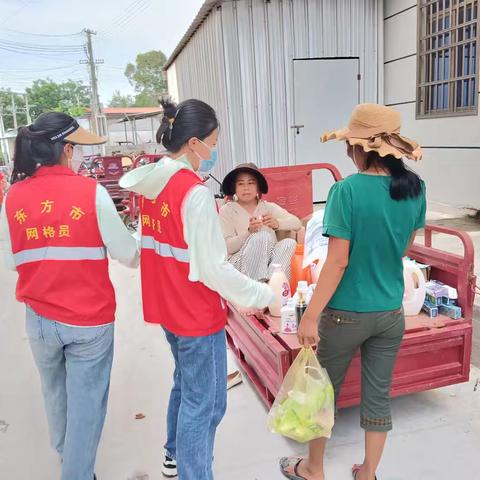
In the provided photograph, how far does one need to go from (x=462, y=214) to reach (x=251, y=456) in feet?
17.9

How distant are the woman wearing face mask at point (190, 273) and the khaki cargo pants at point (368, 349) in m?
0.30

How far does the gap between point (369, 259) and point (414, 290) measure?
1.06 metres

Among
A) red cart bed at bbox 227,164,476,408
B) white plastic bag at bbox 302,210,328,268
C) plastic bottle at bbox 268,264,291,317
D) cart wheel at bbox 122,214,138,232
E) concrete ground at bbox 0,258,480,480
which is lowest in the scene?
concrete ground at bbox 0,258,480,480

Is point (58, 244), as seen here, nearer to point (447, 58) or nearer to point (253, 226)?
point (253, 226)

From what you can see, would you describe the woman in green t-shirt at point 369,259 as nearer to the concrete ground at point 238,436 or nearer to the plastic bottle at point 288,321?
the concrete ground at point 238,436

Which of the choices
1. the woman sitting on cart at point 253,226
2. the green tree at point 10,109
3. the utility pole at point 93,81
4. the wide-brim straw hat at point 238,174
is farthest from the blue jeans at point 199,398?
the green tree at point 10,109

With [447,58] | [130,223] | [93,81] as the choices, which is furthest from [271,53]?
[93,81]

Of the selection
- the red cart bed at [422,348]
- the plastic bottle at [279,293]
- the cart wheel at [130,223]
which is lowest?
the cart wheel at [130,223]

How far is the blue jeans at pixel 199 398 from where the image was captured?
1.70 m

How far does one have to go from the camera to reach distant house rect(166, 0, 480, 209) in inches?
253

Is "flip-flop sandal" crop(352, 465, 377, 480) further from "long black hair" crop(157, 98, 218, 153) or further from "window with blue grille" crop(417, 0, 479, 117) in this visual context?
"window with blue grille" crop(417, 0, 479, 117)

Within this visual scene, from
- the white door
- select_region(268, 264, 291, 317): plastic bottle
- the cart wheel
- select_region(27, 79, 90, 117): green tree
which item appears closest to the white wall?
the white door

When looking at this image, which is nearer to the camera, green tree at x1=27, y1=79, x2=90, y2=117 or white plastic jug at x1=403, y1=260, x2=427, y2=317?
white plastic jug at x1=403, y1=260, x2=427, y2=317

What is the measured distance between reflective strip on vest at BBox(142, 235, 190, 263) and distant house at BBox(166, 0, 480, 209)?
5.63m
